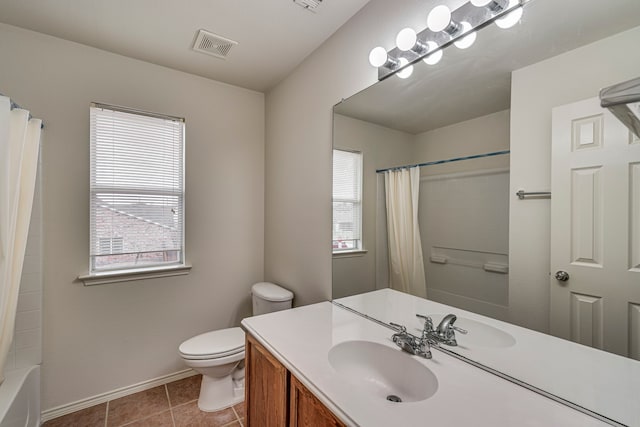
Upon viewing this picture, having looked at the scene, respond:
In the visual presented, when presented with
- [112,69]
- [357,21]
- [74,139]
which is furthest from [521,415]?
[112,69]

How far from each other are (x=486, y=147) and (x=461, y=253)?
1.34 ft

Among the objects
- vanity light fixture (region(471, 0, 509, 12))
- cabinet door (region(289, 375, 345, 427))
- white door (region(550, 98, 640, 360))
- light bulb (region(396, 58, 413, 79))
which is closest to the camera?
white door (region(550, 98, 640, 360))

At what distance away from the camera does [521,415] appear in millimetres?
696

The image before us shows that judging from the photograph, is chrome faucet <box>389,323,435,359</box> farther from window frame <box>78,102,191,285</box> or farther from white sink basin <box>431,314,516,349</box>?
window frame <box>78,102,191,285</box>

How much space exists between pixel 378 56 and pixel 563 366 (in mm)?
1438

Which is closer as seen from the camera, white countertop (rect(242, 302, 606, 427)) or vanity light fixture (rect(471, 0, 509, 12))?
white countertop (rect(242, 302, 606, 427))

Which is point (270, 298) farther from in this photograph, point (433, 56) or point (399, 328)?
point (433, 56)

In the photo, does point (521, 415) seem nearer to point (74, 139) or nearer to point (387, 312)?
point (387, 312)

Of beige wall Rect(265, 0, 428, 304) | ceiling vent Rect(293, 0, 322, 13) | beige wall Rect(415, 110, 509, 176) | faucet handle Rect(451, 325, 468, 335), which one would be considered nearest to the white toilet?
beige wall Rect(265, 0, 428, 304)

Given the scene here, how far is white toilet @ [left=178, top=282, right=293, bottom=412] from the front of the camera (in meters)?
1.73

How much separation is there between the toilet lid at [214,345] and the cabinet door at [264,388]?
0.51m

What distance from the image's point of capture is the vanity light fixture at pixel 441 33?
3.08ft

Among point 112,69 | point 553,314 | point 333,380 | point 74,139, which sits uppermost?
point 112,69

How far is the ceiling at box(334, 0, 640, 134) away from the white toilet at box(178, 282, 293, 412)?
4.82 ft
